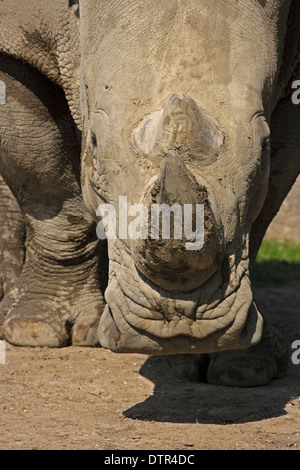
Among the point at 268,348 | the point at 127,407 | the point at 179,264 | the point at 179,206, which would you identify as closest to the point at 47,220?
the point at 268,348

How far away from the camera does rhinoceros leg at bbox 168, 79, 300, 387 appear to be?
4516 mm

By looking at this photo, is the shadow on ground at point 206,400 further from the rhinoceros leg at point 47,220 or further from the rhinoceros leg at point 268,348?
the rhinoceros leg at point 47,220

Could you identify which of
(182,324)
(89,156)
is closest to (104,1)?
(89,156)

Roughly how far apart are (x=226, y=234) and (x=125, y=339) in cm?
51

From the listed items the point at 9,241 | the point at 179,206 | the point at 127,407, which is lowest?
the point at 127,407

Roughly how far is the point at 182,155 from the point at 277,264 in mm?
4843

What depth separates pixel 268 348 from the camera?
4.69m

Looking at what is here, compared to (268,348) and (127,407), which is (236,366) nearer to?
(268,348)

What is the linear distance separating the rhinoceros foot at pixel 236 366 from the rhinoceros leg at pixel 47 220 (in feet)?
2.66

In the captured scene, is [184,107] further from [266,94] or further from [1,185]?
[1,185]

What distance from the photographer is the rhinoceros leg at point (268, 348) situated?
4.52m

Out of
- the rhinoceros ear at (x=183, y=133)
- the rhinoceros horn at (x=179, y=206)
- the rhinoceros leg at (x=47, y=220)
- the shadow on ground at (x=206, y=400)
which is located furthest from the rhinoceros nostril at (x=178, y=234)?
the rhinoceros leg at (x=47, y=220)

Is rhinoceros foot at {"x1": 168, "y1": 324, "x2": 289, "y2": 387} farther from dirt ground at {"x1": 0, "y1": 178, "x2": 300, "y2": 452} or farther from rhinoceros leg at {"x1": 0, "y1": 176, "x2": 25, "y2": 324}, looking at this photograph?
rhinoceros leg at {"x1": 0, "y1": 176, "x2": 25, "y2": 324}

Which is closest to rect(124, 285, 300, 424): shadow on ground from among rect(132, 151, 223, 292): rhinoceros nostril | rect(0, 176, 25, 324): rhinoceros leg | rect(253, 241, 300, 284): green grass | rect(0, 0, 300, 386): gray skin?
rect(0, 0, 300, 386): gray skin
